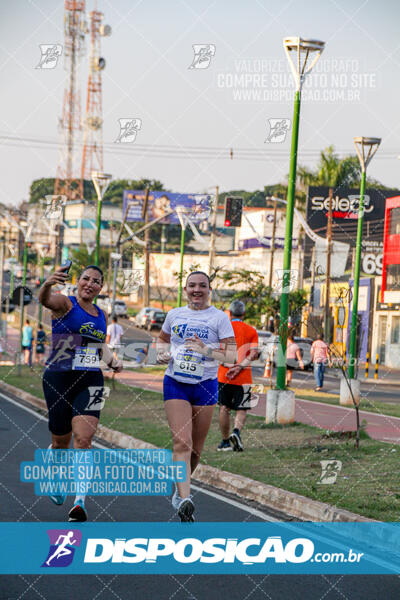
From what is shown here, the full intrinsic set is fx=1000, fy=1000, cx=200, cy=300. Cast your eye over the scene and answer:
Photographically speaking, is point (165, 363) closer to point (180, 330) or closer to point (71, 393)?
point (180, 330)

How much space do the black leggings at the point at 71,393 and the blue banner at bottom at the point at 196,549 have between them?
2.88ft

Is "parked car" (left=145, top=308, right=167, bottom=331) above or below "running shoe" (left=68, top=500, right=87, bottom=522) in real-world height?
below

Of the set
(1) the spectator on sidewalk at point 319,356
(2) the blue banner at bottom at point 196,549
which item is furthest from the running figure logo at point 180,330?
(1) the spectator on sidewalk at point 319,356

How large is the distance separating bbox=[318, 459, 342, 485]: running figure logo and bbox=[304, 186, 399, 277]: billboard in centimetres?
4294

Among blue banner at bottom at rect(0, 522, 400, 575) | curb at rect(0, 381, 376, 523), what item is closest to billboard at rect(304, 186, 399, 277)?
curb at rect(0, 381, 376, 523)

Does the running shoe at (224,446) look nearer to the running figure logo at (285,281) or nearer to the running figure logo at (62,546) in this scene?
the running figure logo at (285,281)

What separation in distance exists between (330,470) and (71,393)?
12.1ft

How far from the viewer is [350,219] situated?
68188 millimetres

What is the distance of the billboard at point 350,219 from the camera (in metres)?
58.5

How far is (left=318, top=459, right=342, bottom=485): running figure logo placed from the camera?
9828 millimetres

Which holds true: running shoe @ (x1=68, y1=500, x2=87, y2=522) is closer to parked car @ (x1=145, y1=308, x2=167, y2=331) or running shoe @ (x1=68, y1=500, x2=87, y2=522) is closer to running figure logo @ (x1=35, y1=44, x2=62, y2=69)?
running figure logo @ (x1=35, y1=44, x2=62, y2=69)
